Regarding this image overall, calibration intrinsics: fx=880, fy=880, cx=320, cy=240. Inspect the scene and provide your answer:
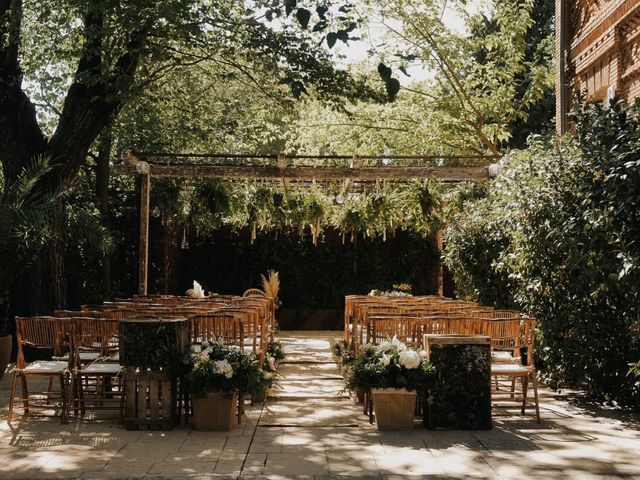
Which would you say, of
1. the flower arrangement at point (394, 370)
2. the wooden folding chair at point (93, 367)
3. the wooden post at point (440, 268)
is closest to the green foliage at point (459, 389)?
the flower arrangement at point (394, 370)

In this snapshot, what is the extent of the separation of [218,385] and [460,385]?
2.16 metres

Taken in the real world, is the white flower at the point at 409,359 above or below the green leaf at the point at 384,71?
below

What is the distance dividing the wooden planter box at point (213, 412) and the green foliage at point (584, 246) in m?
3.41

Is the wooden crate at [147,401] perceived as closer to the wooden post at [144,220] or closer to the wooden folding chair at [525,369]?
the wooden folding chair at [525,369]

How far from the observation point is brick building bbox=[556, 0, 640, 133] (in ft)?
38.2

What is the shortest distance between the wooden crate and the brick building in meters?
5.94

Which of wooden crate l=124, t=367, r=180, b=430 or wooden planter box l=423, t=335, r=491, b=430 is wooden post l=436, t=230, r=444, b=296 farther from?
Answer: wooden crate l=124, t=367, r=180, b=430

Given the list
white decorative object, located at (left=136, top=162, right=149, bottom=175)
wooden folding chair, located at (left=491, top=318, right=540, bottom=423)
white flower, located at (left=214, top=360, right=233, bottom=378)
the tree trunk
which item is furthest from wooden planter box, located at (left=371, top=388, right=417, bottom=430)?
the tree trunk

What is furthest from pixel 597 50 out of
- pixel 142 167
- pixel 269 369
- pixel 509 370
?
pixel 142 167

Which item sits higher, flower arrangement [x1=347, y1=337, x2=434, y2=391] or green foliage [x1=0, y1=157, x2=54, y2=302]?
green foliage [x1=0, y1=157, x2=54, y2=302]

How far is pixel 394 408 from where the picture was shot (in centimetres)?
780

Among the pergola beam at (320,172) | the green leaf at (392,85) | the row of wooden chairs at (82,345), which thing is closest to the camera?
the green leaf at (392,85)

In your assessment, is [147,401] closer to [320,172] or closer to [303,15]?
[303,15]

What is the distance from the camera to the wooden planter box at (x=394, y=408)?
7.75 m
